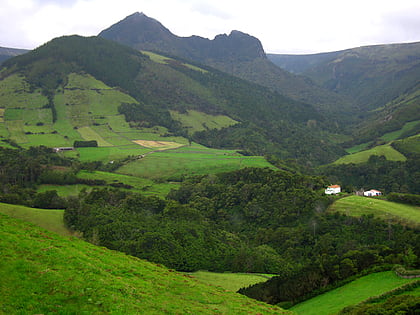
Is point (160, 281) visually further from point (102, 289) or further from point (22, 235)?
point (22, 235)

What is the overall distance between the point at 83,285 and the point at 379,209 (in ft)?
235

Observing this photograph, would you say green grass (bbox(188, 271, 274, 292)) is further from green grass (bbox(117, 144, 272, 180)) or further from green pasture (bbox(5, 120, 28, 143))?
green pasture (bbox(5, 120, 28, 143))

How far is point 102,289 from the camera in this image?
2009 centimetres

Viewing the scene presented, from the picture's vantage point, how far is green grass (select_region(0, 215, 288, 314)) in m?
18.1

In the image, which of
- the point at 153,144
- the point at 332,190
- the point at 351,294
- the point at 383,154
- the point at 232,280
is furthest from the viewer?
the point at 153,144

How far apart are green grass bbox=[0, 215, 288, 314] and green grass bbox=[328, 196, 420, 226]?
5549 cm

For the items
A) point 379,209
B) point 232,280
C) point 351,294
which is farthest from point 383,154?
point 351,294

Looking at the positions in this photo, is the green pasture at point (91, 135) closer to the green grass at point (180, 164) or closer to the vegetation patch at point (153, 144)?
the vegetation patch at point (153, 144)

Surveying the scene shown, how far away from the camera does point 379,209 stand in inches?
2965

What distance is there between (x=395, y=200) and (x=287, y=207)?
1064 inches

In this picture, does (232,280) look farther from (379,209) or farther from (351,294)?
(379,209)

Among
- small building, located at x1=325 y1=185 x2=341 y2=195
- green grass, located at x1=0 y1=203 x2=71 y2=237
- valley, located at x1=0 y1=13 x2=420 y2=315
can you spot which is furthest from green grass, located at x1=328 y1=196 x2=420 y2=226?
green grass, located at x1=0 y1=203 x2=71 y2=237

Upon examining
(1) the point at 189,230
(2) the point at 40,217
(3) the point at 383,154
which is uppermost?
(2) the point at 40,217

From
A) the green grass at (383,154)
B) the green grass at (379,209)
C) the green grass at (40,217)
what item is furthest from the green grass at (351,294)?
the green grass at (383,154)
